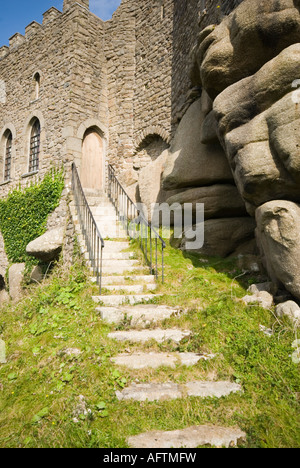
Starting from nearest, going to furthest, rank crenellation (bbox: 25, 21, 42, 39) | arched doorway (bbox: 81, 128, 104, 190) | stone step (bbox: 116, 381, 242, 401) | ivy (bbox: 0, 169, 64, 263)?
stone step (bbox: 116, 381, 242, 401) → ivy (bbox: 0, 169, 64, 263) → arched doorway (bbox: 81, 128, 104, 190) → crenellation (bbox: 25, 21, 42, 39)

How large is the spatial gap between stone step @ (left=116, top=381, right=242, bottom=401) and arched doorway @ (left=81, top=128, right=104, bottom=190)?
8.06 metres

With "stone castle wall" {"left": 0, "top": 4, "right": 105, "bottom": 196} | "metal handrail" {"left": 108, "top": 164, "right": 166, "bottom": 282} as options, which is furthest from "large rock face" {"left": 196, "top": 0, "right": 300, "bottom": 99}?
"stone castle wall" {"left": 0, "top": 4, "right": 105, "bottom": 196}

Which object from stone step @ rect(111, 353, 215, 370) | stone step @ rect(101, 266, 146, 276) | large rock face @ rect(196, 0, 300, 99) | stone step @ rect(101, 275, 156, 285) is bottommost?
stone step @ rect(111, 353, 215, 370)

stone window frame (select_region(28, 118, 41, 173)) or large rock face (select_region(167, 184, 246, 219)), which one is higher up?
stone window frame (select_region(28, 118, 41, 173))

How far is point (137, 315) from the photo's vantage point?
4211 mm

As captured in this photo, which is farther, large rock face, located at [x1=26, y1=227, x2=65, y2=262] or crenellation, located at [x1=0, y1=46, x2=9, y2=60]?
crenellation, located at [x1=0, y1=46, x2=9, y2=60]

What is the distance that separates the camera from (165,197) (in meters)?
8.10

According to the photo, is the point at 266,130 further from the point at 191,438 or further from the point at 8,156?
the point at 8,156

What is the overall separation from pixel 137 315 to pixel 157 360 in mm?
997

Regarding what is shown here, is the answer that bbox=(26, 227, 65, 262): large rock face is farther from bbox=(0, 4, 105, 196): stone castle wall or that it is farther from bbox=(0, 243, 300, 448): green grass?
bbox=(0, 243, 300, 448): green grass

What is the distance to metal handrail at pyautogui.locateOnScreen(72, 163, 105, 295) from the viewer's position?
19.3ft

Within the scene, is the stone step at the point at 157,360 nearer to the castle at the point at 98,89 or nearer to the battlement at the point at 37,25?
the castle at the point at 98,89
